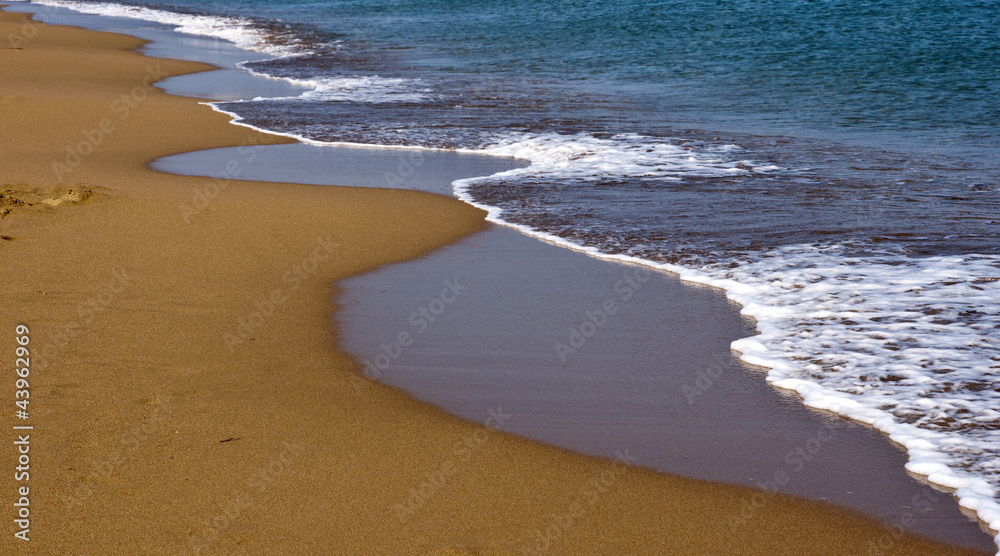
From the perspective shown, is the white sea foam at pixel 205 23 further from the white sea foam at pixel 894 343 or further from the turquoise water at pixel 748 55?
the white sea foam at pixel 894 343

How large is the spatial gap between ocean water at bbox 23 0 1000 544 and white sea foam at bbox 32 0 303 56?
37cm

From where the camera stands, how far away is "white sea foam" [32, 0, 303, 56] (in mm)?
26359

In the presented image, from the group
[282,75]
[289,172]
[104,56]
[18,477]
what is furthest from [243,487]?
[104,56]

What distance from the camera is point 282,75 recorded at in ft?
64.9

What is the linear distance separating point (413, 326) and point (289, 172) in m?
4.99

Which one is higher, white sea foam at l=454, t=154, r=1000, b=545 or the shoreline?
white sea foam at l=454, t=154, r=1000, b=545

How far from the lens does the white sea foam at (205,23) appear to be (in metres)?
26.4

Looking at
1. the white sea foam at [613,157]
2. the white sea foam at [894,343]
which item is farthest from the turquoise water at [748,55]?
the white sea foam at [894,343]

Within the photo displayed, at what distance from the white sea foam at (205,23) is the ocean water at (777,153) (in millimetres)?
374

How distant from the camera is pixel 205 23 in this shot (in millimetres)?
33188

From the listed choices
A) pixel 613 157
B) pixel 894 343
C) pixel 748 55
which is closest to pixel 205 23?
pixel 748 55

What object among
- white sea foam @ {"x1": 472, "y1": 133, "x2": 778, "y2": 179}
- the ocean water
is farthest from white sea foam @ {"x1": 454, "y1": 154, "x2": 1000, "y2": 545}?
white sea foam @ {"x1": 472, "y1": 133, "x2": 778, "y2": 179}

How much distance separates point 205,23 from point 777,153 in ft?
90.1

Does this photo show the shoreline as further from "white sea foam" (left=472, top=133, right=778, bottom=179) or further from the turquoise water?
the turquoise water
